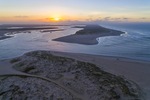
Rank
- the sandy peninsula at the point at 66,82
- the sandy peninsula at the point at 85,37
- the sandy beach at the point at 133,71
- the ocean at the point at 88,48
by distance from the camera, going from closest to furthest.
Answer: the sandy peninsula at the point at 66,82 < the sandy beach at the point at 133,71 < the ocean at the point at 88,48 < the sandy peninsula at the point at 85,37

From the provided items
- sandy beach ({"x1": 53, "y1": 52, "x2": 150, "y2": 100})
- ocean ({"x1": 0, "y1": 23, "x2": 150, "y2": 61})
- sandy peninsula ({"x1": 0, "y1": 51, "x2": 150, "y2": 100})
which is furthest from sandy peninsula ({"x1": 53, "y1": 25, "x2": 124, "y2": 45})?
sandy peninsula ({"x1": 0, "y1": 51, "x2": 150, "y2": 100})

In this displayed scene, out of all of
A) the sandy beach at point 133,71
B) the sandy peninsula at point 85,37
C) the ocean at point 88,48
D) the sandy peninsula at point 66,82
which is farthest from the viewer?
the sandy peninsula at point 85,37

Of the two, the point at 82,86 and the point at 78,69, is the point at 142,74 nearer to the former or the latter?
the point at 78,69

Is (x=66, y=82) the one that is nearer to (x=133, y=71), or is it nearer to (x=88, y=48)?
(x=133, y=71)

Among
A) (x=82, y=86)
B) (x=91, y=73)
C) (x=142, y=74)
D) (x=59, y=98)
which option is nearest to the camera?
(x=59, y=98)

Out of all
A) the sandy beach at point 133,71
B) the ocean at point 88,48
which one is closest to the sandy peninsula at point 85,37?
the ocean at point 88,48

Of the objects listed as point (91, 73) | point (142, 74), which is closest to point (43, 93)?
point (91, 73)

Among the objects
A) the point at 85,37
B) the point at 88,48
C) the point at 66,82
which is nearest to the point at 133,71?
the point at 66,82

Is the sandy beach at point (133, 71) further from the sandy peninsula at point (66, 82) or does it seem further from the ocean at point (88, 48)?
the ocean at point (88, 48)
